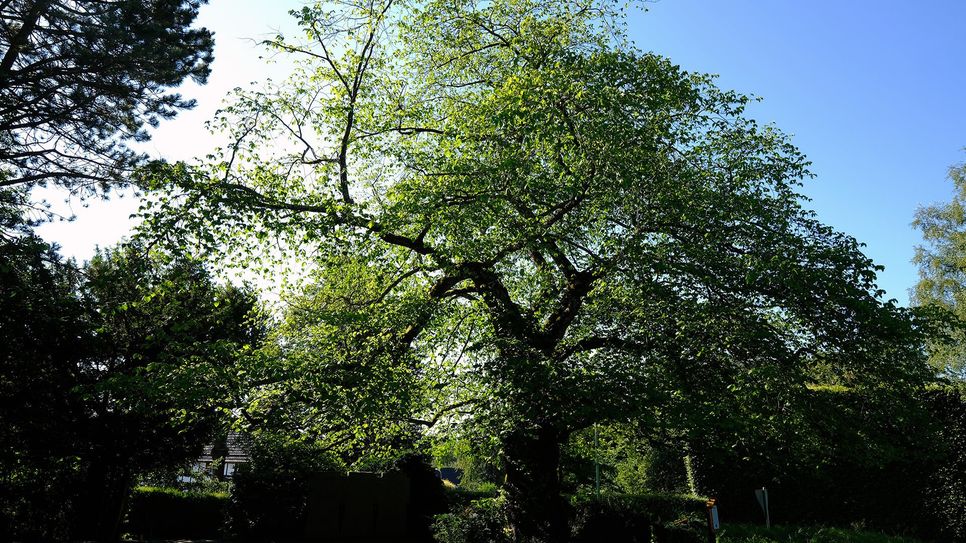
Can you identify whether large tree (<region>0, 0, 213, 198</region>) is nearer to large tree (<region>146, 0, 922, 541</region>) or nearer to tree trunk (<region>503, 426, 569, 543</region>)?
large tree (<region>146, 0, 922, 541</region>)

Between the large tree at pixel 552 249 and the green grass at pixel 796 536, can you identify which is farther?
the green grass at pixel 796 536

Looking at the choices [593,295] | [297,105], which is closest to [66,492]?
[297,105]

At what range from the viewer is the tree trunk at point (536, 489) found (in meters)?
11.1

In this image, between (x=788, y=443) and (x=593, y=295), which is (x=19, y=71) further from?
(x=788, y=443)

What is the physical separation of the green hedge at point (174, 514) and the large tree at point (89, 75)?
1083cm

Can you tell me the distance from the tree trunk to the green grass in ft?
12.9

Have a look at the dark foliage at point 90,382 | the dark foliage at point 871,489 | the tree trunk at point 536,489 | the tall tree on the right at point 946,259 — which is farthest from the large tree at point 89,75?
the tall tree on the right at point 946,259

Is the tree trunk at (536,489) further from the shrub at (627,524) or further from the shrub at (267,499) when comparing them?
the shrub at (267,499)

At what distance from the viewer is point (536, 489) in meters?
11.2

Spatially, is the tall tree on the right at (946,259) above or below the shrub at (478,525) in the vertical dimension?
above

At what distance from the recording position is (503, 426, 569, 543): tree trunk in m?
11.1

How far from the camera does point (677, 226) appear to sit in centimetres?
1038

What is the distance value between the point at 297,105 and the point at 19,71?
4234mm

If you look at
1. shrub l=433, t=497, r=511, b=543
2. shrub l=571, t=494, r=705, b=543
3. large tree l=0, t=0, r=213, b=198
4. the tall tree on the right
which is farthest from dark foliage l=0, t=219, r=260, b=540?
the tall tree on the right
